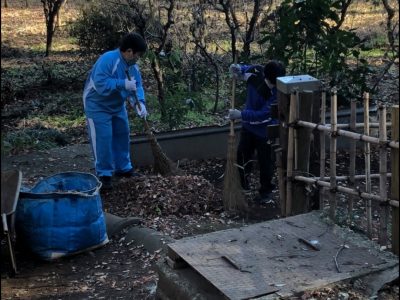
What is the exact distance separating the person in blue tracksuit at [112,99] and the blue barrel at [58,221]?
4.93 feet

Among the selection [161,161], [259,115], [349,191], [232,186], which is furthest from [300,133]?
[161,161]

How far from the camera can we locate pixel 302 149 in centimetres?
445

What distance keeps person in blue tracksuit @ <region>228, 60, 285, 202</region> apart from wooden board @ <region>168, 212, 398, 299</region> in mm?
1753

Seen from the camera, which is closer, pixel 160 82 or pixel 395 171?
pixel 395 171

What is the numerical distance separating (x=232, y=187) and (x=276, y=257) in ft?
6.94

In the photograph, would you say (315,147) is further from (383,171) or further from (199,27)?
(199,27)

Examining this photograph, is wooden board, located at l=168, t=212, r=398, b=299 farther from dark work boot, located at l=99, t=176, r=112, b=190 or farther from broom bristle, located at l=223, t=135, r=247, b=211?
dark work boot, located at l=99, t=176, r=112, b=190

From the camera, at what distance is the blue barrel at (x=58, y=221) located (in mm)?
4582

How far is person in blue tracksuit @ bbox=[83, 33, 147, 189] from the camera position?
19.5 ft

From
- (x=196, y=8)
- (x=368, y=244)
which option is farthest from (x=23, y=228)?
(x=196, y=8)

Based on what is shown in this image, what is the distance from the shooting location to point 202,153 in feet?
23.8

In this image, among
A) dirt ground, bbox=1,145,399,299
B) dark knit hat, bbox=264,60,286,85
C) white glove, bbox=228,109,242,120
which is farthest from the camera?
white glove, bbox=228,109,242,120

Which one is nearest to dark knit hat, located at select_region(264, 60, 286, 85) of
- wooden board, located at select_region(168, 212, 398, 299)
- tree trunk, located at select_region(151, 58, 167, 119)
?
wooden board, located at select_region(168, 212, 398, 299)

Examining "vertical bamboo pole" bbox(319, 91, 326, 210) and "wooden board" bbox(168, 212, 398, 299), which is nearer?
"wooden board" bbox(168, 212, 398, 299)
